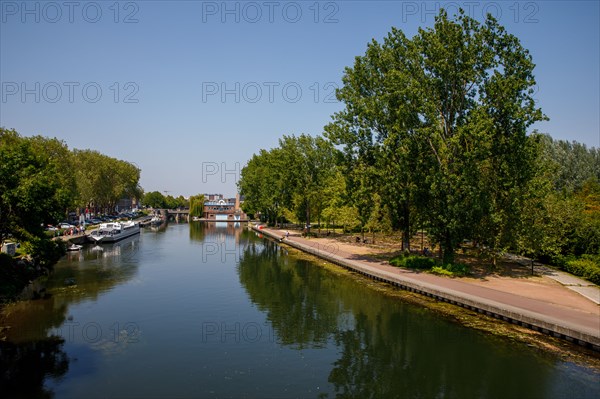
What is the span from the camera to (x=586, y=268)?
33.6m

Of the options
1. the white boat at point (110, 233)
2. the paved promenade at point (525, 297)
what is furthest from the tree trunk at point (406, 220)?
the white boat at point (110, 233)

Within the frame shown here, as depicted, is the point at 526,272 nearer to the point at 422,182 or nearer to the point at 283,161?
the point at 422,182

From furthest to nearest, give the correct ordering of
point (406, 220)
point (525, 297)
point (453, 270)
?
point (406, 220) < point (453, 270) < point (525, 297)

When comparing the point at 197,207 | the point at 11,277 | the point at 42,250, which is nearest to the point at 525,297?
the point at 42,250

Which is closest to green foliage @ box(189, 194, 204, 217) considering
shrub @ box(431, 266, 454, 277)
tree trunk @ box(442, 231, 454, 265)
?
shrub @ box(431, 266, 454, 277)

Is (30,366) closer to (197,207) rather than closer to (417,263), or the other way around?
(417,263)

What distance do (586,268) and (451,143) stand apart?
14.1 m

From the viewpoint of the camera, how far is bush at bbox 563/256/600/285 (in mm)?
32250

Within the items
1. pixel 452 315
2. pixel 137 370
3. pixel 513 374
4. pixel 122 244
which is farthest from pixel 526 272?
pixel 122 244

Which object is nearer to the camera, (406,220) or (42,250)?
(42,250)

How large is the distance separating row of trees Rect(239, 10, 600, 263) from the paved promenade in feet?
14.9

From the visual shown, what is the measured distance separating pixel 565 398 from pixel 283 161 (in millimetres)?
69045

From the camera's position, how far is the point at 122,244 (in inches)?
2741

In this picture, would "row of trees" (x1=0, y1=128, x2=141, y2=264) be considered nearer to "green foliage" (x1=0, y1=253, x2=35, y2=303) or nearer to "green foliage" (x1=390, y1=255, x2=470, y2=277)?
"green foliage" (x1=0, y1=253, x2=35, y2=303)
